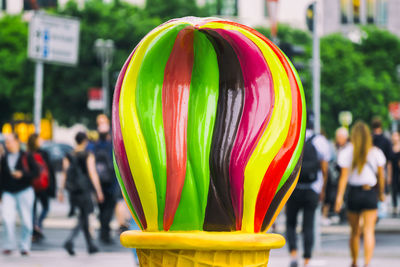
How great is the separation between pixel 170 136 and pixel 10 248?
27.2ft

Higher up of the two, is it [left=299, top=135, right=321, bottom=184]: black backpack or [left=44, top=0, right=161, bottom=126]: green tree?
[left=44, top=0, right=161, bottom=126]: green tree

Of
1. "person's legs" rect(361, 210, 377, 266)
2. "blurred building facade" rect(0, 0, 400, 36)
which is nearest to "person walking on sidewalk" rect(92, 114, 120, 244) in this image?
"person's legs" rect(361, 210, 377, 266)

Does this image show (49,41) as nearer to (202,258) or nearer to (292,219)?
(292,219)

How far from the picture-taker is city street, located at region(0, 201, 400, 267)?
9.48 m

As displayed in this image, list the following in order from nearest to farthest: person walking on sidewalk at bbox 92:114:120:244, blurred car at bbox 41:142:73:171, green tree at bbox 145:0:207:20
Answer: person walking on sidewalk at bbox 92:114:120:244 → blurred car at bbox 41:142:73:171 → green tree at bbox 145:0:207:20

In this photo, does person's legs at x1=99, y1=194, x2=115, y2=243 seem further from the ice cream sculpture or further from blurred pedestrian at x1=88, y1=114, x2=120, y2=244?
the ice cream sculpture

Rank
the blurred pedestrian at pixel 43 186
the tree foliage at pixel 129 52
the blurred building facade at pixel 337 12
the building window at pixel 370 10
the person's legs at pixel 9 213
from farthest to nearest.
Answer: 1. the building window at pixel 370 10
2. the blurred building facade at pixel 337 12
3. the tree foliage at pixel 129 52
4. the blurred pedestrian at pixel 43 186
5. the person's legs at pixel 9 213

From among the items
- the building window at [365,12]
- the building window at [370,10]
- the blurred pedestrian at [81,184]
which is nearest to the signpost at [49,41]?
the blurred pedestrian at [81,184]

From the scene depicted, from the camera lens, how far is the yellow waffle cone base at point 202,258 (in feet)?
7.89

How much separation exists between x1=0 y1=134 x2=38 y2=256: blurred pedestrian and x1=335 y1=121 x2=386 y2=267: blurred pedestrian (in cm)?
410

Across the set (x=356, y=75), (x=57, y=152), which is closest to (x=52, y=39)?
(x=57, y=152)

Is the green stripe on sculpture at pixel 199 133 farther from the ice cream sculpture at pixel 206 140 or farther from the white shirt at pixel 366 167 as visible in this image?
the white shirt at pixel 366 167

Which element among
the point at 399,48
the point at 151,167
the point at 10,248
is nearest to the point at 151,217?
the point at 151,167

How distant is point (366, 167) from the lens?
26.8ft
